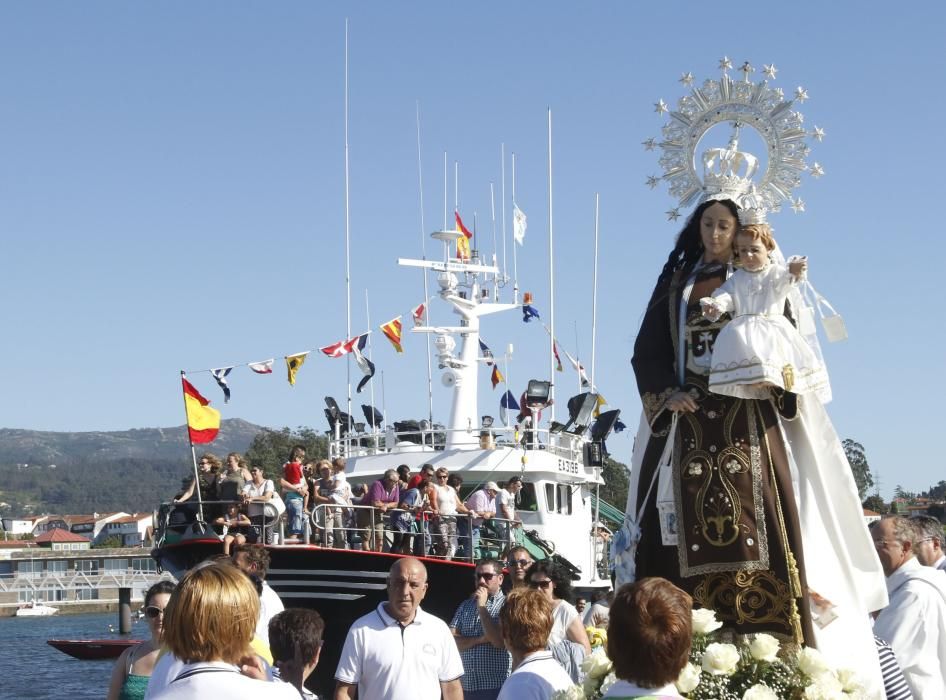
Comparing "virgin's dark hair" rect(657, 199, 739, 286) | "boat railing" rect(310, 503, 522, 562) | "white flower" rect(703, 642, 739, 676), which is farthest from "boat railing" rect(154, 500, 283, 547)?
"white flower" rect(703, 642, 739, 676)

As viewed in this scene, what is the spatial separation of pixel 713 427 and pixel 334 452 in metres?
18.5

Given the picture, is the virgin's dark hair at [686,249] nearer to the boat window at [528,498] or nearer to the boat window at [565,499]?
the boat window at [528,498]

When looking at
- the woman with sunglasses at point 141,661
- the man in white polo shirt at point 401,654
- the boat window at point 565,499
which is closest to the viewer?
the woman with sunglasses at point 141,661

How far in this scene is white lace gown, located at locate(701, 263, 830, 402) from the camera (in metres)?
5.29

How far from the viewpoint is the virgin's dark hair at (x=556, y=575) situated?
26.1 ft

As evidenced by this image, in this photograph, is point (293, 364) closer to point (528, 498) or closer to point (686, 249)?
point (528, 498)

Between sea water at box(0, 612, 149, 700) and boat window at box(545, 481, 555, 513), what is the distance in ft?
34.7

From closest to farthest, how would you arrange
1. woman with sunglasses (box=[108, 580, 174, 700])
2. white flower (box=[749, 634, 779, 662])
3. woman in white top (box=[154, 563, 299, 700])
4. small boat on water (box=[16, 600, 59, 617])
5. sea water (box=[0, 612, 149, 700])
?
woman in white top (box=[154, 563, 299, 700])
white flower (box=[749, 634, 779, 662])
woman with sunglasses (box=[108, 580, 174, 700])
sea water (box=[0, 612, 149, 700])
small boat on water (box=[16, 600, 59, 617])

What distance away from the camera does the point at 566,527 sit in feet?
73.2

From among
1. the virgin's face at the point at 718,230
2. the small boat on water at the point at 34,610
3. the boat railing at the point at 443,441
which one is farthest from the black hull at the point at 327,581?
the small boat on water at the point at 34,610

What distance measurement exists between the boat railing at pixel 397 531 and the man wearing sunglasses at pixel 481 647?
7639 millimetres

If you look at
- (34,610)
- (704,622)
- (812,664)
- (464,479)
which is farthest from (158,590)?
(34,610)

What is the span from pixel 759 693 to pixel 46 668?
34.0m

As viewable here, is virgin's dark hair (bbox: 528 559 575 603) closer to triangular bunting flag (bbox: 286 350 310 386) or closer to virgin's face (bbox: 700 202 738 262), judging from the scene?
virgin's face (bbox: 700 202 738 262)
